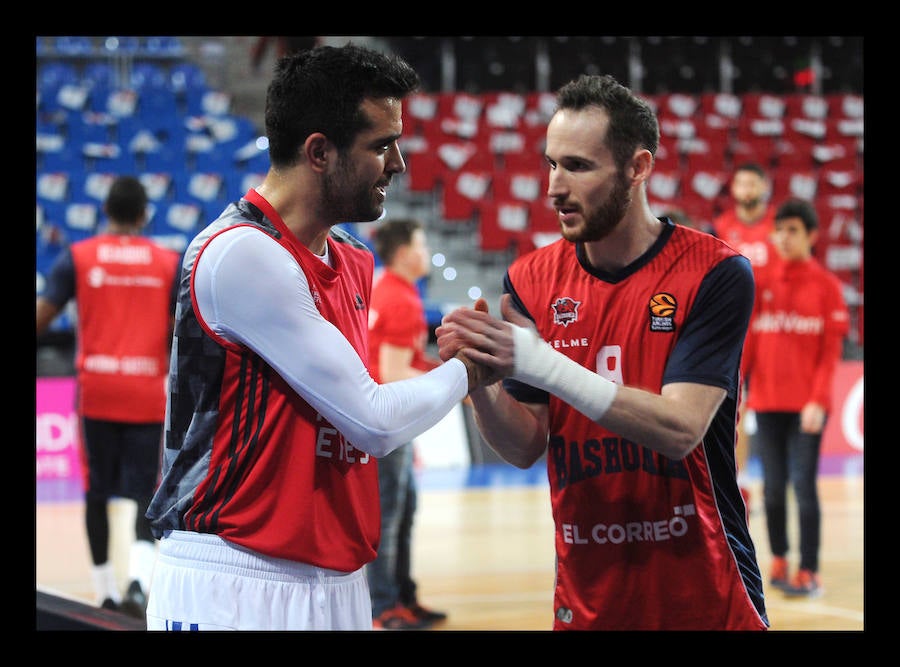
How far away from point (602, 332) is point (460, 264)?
10.9m

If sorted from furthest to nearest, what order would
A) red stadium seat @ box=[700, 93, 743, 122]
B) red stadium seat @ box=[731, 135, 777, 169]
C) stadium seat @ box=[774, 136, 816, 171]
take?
red stadium seat @ box=[700, 93, 743, 122]
stadium seat @ box=[774, 136, 816, 171]
red stadium seat @ box=[731, 135, 777, 169]

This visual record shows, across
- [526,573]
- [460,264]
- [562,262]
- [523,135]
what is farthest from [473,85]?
[562,262]

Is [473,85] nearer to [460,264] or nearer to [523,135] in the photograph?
[523,135]

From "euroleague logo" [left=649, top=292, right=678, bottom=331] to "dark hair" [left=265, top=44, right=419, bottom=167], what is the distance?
0.84 meters

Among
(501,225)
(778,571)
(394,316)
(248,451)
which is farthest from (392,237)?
(501,225)

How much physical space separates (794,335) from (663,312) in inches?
170

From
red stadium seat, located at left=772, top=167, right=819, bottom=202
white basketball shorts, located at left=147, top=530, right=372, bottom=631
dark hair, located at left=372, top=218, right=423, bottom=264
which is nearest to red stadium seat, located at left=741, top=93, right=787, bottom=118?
red stadium seat, located at left=772, top=167, right=819, bottom=202

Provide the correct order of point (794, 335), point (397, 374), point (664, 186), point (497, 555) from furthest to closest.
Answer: point (664, 186) < point (497, 555) < point (794, 335) < point (397, 374)

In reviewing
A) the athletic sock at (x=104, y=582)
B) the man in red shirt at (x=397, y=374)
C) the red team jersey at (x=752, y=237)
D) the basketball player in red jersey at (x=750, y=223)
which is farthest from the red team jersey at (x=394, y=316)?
the basketball player in red jersey at (x=750, y=223)

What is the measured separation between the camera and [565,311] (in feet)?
9.11

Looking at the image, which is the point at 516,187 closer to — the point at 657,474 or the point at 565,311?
the point at 565,311

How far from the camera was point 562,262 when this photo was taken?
2883 mm

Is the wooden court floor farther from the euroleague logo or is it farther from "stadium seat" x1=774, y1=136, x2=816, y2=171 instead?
"stadium seat" x1=774, y1=136, x2=816, y2=171

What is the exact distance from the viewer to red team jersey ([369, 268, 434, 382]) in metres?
5.81
